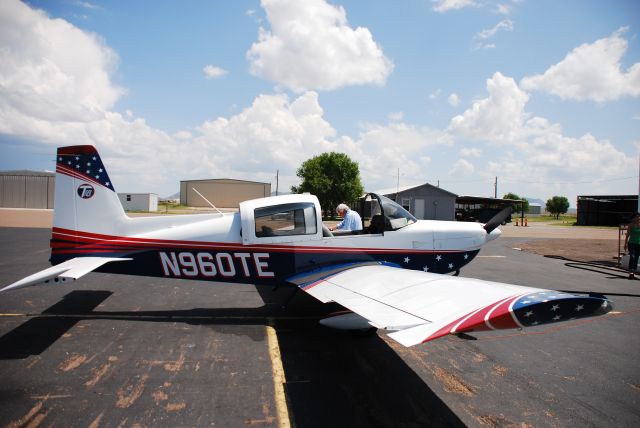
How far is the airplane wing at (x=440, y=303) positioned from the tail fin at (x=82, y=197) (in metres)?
3.57

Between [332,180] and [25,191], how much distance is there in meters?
45.1

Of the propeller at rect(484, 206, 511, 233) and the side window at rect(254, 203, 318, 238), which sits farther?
the propeller at rect(484, 206, 511, 233)

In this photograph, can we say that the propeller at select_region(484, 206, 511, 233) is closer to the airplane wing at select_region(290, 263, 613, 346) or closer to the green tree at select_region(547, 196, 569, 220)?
the airplane wing at select_region(290, 263, 613, 346)

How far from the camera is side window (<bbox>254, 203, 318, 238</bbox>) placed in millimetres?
5699

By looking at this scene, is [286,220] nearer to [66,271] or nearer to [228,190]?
[66,271]

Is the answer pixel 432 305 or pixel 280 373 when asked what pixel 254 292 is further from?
pixel 432 305

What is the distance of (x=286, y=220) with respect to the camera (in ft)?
19.0

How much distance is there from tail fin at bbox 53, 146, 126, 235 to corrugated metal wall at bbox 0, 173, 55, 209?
186 feet

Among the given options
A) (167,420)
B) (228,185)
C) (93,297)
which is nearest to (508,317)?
(167,420)

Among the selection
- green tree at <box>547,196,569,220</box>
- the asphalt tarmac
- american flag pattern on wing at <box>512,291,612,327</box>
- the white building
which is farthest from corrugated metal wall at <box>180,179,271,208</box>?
green tree at <box>547,196,569,220</box>

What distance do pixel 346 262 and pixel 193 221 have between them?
107 inches

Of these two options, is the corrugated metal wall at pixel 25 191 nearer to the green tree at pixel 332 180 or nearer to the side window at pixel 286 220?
the green tree at pixel 332 180

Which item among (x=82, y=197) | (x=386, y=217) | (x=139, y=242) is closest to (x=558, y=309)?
(x=386, y=217)

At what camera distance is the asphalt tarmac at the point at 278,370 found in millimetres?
3252
